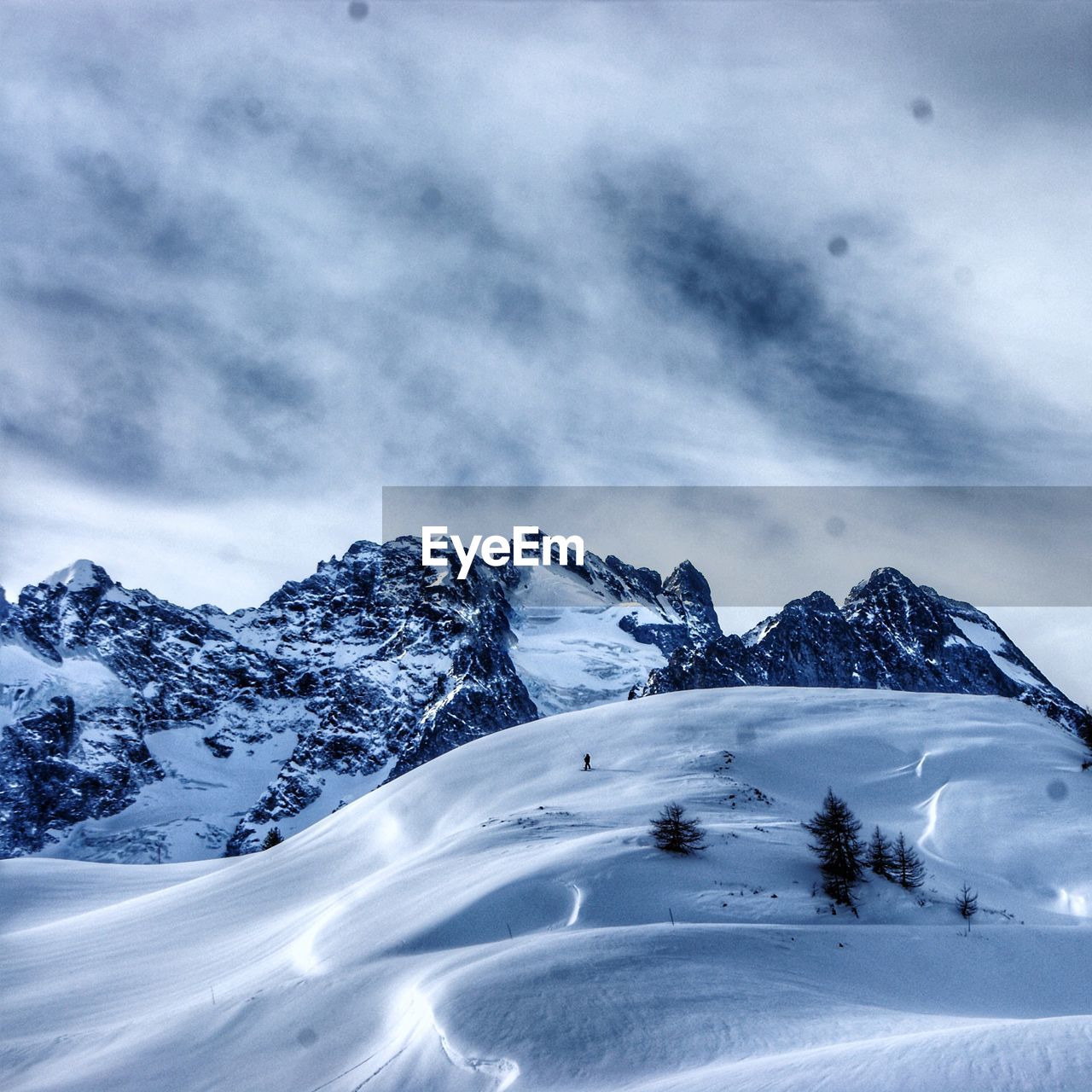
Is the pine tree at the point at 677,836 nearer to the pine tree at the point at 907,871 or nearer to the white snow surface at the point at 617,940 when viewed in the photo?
the white snow surface at the point at 617,940

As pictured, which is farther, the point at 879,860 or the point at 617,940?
the point at 879,860

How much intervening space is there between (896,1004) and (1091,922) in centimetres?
1039

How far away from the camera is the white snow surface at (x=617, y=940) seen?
13.4 metres

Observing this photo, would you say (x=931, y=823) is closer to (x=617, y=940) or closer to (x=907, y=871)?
(x=907, y=871)

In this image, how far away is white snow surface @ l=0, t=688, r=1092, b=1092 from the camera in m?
13.4

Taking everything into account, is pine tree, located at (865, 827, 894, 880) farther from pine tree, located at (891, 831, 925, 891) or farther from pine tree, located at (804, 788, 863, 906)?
pine tree, located at (804, 788, 863, 906)

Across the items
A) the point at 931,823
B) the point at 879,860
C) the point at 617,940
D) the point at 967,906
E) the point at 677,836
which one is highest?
the point at 677,836

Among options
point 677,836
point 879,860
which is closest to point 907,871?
point 879,860

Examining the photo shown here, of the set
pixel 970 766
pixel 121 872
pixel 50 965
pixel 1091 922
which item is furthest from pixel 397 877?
pixel 121 872

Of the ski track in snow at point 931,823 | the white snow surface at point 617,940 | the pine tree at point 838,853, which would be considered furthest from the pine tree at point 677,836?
the ski track in snow at point 931,823

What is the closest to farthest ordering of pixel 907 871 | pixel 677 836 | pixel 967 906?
pixel 967 906 < pixel 907 871 < pixel 677 836

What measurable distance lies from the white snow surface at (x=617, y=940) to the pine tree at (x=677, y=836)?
0.45m

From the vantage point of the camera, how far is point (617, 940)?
59.2 feet

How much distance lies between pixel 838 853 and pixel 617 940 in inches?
309
